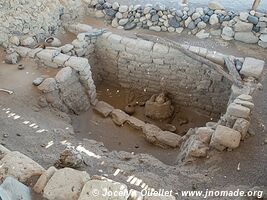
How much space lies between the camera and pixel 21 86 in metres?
6.50

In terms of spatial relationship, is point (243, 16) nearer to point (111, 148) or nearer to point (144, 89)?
point (144, 89)

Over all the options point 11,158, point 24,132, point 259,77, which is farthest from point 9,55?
point 259,77

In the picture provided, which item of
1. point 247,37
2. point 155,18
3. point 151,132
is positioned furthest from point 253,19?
point 151,132

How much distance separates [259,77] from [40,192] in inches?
188

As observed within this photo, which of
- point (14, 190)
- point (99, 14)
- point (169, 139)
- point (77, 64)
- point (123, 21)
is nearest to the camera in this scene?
point (14, 190)

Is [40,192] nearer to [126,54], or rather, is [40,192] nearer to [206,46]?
[126,54]

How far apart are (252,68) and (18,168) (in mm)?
4761

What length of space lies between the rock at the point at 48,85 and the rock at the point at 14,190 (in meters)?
3.07

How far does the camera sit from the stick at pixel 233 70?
653 centimetres

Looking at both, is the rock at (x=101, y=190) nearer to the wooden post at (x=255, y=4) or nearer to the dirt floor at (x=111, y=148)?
the dirt floor at (x=111, y=148)

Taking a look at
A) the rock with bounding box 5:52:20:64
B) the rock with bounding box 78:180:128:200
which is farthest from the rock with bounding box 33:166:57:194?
the rock with bounding box 5:52:20:64

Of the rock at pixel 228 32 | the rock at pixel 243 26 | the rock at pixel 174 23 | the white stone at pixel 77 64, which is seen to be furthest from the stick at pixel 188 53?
the white stone at pixel 77 64

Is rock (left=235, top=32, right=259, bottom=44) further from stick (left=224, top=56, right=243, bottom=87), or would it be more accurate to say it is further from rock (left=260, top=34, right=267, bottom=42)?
stick (left=224, top=56, right=243, bottom=87)

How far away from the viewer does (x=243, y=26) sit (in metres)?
7.70
